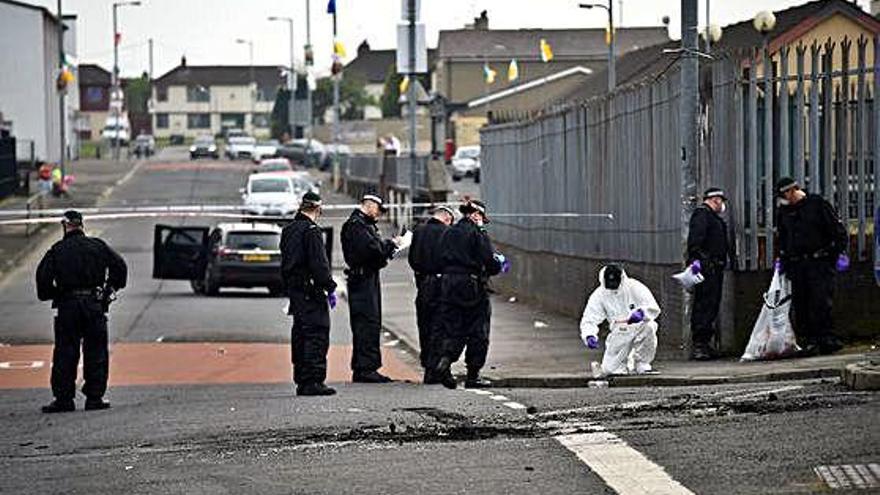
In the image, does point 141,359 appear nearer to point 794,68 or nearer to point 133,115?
point 794,68

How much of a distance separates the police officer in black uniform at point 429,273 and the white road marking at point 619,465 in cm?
560

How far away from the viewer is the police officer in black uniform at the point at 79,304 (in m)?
16.1

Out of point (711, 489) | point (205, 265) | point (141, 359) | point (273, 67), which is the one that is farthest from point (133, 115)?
point (711, 489)

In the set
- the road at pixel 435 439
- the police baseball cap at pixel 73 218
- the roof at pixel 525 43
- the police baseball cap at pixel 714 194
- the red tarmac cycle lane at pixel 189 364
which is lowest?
the red tarmac cycle lane at pixel 189 364

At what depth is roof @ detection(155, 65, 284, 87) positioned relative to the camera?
599 feet

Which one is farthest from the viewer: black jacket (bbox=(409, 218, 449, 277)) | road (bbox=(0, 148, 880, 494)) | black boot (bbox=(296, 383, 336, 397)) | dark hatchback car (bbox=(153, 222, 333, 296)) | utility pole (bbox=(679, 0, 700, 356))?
dark hatchback car (bbox=(153, 222, 333, 296))

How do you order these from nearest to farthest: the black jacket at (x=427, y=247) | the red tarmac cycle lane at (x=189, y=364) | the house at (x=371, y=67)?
the black jacket at (x=427, y=247) < the red tarmac cycle lane at (x=189, y=364) < the house at (x=371, y=67)

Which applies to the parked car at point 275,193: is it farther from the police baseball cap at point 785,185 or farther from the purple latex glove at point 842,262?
the purple latex glove at point 842,262

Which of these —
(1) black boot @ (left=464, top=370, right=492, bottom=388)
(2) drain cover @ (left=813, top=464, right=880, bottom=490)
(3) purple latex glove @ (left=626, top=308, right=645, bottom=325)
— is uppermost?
(3) purple latex glove @ (left=626, top=308, right=645, bottom=325)

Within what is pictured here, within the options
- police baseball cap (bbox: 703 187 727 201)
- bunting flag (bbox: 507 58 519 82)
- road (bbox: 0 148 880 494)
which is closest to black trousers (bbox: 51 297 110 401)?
road (bbox: 0 148 880 494)

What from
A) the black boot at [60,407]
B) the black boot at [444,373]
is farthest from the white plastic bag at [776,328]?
the black boot at [60,407]

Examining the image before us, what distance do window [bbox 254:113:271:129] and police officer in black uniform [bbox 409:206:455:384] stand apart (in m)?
163

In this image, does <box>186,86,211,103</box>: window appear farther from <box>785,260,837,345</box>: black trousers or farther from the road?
<box>785,260,837,345</box>: black trousers

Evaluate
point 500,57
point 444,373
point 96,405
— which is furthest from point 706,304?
point 500,57
